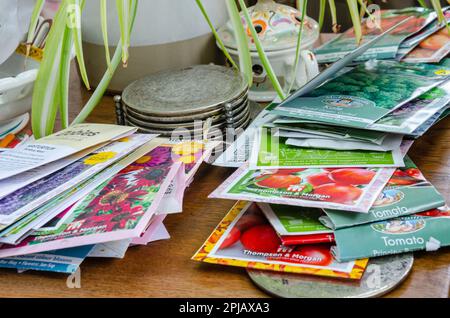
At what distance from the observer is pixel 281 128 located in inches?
31.5

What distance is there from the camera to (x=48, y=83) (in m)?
0.78

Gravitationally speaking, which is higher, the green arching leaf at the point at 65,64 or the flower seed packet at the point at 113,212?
the green arching leaf at the point at 65,64

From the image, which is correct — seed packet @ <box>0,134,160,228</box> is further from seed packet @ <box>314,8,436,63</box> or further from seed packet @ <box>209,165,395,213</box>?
seed packet @ <box>314,8,436,63</box>

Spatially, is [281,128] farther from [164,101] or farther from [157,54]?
[157,54]

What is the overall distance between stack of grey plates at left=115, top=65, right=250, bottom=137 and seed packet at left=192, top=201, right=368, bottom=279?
184mm

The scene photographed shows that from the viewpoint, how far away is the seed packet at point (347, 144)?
74 centimetres

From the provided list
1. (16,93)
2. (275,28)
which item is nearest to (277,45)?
(275,28)

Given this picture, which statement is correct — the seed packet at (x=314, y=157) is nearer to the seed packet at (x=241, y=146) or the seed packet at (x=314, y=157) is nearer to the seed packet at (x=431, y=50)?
the seed packet at (x=241, y=146)

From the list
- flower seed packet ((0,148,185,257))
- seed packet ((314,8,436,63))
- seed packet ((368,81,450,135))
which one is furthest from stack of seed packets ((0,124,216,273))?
seed packet ((314,8,436,63))

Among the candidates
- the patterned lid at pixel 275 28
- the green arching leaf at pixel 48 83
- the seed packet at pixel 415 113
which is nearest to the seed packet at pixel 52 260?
the green arching leaf at pixel 48 83

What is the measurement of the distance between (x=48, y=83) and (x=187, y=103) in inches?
7.1

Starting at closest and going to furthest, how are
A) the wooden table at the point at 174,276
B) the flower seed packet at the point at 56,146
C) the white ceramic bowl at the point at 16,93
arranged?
1. the wooden table at the point at 174,276
2. the flower seed packet at the point at 56,146
3. the white ceramic bowl at the point at 16,93

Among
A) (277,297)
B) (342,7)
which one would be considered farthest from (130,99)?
(342,7)

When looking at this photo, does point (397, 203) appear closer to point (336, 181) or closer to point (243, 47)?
point (336, 181)
